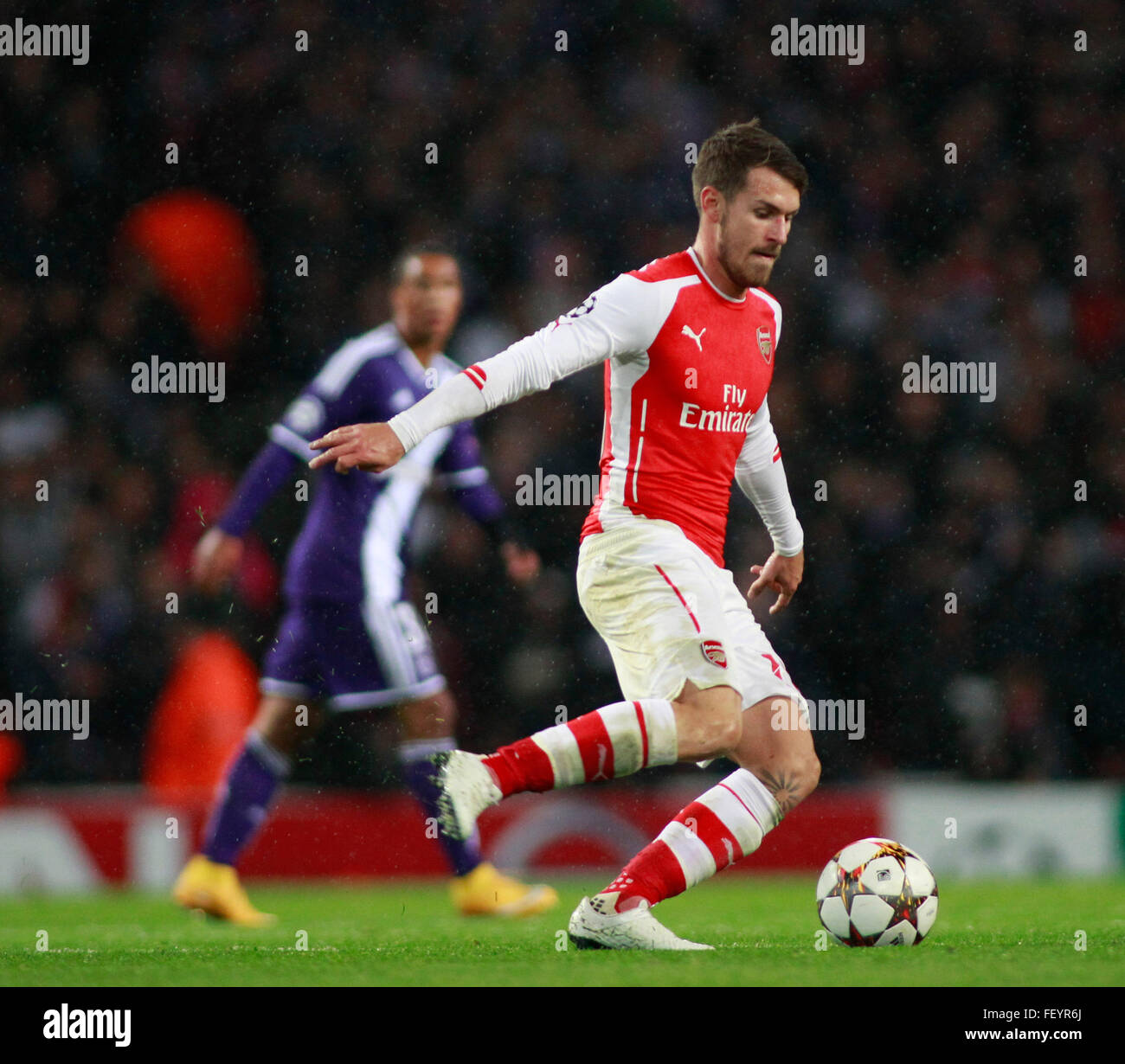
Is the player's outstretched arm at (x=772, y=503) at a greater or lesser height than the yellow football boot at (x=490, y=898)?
greater

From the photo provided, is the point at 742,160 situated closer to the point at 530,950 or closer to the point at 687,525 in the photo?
the point at 687,525

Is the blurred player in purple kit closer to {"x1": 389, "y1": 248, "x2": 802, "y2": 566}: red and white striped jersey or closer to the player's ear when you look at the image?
{"x1": 389, "y1": 248, "x2": 802, "y2": 566}: red and white striped jersey

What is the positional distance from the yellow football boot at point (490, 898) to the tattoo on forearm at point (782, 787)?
1.54 metres

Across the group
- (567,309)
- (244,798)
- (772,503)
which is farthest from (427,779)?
(567,309)

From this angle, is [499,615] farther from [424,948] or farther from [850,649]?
[424,948]

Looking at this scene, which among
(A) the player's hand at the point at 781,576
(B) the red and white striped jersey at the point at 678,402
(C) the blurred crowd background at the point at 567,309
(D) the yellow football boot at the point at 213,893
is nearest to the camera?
(B) the red and white striped jersey at the point at 678,402

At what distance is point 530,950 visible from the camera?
4.48m

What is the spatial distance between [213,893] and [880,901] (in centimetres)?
247

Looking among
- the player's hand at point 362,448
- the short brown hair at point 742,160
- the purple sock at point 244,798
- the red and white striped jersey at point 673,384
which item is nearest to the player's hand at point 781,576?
the red and white striped jersey at point 673,384

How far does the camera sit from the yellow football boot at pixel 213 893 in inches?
231

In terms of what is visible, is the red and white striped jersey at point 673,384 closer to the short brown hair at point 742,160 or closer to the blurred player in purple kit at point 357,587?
the short brown hair at point 742,160

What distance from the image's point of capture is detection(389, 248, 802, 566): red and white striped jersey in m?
4.34

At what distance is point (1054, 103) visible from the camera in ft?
36.3

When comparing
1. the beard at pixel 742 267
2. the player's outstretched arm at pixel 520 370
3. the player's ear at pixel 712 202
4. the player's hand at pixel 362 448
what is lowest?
the player's hand at pixel 362 448
